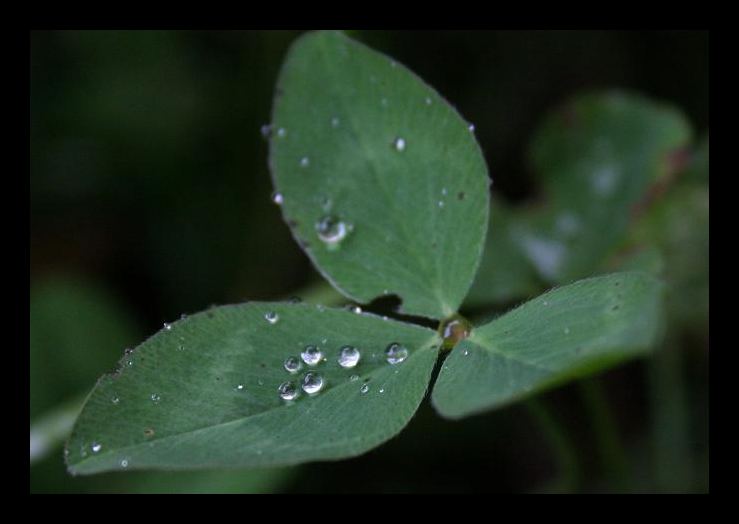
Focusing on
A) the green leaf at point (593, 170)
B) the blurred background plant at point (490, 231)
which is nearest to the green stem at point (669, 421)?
the blurred background plant at point (490, 231)

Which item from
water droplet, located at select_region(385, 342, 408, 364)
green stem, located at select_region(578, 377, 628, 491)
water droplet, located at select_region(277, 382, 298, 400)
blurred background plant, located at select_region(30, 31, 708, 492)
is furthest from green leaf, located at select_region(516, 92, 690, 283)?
water droplet, located at select_region(277, 382, 298, 400)

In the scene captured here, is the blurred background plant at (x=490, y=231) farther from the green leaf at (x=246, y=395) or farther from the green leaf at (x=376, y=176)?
the green leaf at (x=246, y=395)

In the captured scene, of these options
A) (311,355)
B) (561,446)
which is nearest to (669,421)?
(561,446)

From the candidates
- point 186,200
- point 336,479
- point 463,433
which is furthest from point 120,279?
point 463,433

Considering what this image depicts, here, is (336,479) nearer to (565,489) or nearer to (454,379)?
(565,489)

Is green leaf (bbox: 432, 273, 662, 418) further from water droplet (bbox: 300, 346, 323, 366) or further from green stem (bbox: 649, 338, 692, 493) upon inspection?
green stem (bbox: 649, 338, 692, 493)
